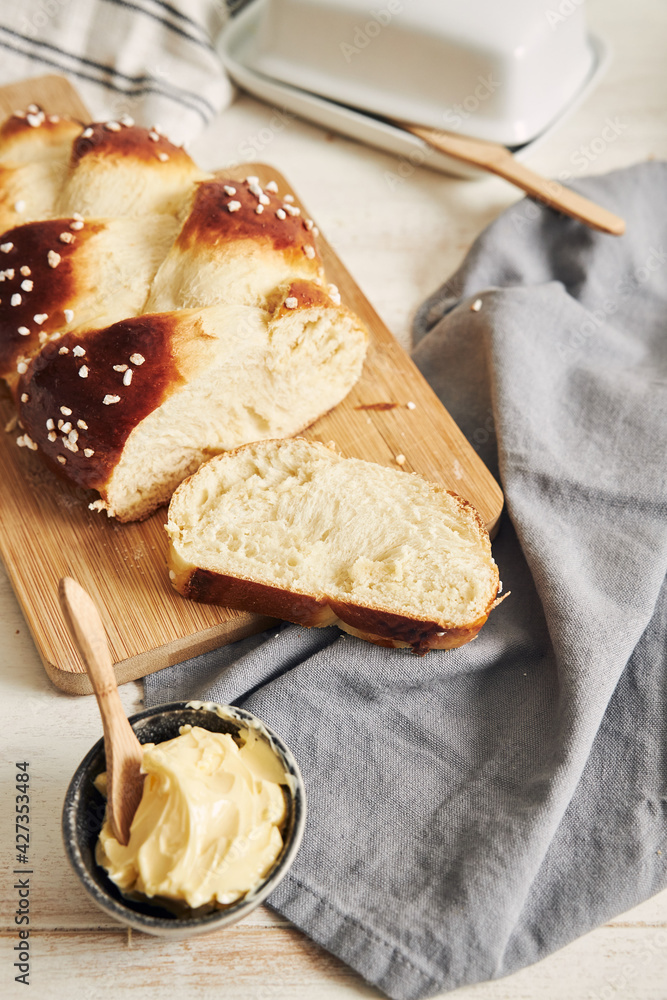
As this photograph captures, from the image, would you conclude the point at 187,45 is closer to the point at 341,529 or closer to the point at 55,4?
the point at 55,4

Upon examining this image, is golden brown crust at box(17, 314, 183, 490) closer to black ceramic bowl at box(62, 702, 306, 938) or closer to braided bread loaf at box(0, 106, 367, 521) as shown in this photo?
braided bread loaf at box(0, 106, 367, 521)

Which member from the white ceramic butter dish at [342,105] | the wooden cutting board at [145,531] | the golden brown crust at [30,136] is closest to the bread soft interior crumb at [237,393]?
the wooden cutting board at [145,531]

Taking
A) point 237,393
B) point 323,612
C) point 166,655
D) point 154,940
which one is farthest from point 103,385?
point 154,940

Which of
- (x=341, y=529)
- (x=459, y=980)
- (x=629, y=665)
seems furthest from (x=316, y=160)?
(x=459, y=980)

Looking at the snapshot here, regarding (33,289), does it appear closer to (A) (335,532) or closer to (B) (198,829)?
(A) (335,532)

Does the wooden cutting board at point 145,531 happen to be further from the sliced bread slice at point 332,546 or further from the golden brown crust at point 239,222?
the golden brown crust at point 239,222

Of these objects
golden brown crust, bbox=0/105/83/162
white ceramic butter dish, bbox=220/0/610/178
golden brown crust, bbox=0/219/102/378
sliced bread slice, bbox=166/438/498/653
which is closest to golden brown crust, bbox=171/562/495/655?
sliced bread slice, bbox=166/438/498/653
